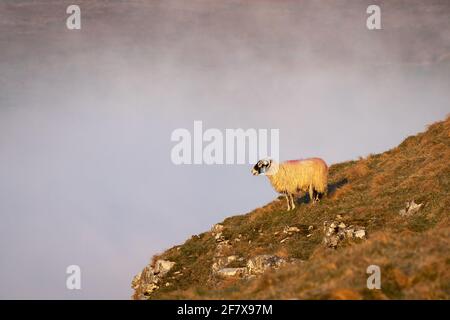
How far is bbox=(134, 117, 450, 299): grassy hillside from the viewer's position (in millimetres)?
18641

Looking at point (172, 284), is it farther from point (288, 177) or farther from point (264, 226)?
point (288, 177)

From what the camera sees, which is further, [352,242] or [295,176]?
[295,176]

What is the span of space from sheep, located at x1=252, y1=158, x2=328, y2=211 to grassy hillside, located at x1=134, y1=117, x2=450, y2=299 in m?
1.01

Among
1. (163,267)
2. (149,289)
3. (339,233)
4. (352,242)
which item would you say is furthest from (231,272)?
(163,267)

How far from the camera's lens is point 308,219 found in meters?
40.5

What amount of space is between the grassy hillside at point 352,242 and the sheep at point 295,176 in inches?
39.9

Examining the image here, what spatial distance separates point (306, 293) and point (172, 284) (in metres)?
21.1

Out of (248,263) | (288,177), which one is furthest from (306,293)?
(288,177)

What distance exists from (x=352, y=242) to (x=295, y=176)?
10340 mm

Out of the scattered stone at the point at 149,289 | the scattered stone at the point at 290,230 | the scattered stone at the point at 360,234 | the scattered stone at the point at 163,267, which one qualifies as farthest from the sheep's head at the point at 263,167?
the scattered stone at the point at 360,234

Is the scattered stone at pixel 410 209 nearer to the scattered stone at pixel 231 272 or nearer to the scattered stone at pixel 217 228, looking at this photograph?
Answer: the scattered stone at pixel 231 272

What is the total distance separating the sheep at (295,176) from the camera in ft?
143

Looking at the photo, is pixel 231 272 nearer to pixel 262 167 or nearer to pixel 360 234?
pixel 360 234

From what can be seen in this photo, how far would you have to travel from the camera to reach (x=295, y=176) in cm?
4344
